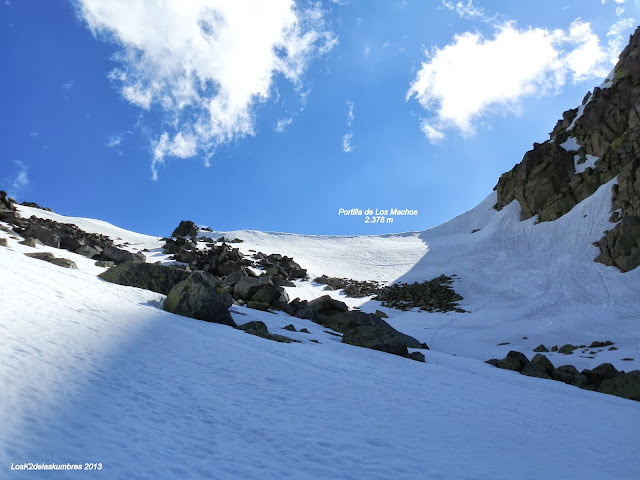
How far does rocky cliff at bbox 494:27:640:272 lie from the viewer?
4197 cm

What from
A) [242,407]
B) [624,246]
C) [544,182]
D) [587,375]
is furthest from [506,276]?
[242,407]

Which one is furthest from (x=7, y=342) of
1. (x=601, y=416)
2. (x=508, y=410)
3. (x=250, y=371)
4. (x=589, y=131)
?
(x=589, y=131)

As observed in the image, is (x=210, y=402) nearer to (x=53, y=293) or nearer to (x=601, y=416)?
(x=53, y=293)

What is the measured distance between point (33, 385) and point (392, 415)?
385 cm

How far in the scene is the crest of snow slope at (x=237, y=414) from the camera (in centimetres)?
306

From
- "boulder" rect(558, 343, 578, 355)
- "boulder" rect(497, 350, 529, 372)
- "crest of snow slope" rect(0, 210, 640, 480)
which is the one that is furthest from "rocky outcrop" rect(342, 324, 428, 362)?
"boulder" rect(558, 343, 578, 355)

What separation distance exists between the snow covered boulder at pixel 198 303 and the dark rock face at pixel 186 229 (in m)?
41.7

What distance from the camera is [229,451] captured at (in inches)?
131

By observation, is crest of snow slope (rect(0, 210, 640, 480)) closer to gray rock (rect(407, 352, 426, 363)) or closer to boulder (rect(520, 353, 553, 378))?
gray rock (rect(407, 352, 426, 363))

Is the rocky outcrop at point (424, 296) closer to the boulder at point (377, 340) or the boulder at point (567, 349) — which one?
the boulder at point (567, 349)

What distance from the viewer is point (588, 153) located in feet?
158

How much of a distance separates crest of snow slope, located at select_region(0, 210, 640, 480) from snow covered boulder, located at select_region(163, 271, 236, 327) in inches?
84.3

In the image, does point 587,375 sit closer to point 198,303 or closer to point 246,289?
point 198,303

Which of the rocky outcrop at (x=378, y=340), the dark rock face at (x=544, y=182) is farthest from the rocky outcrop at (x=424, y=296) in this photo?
the dark rock face at (x=544, y=182)
